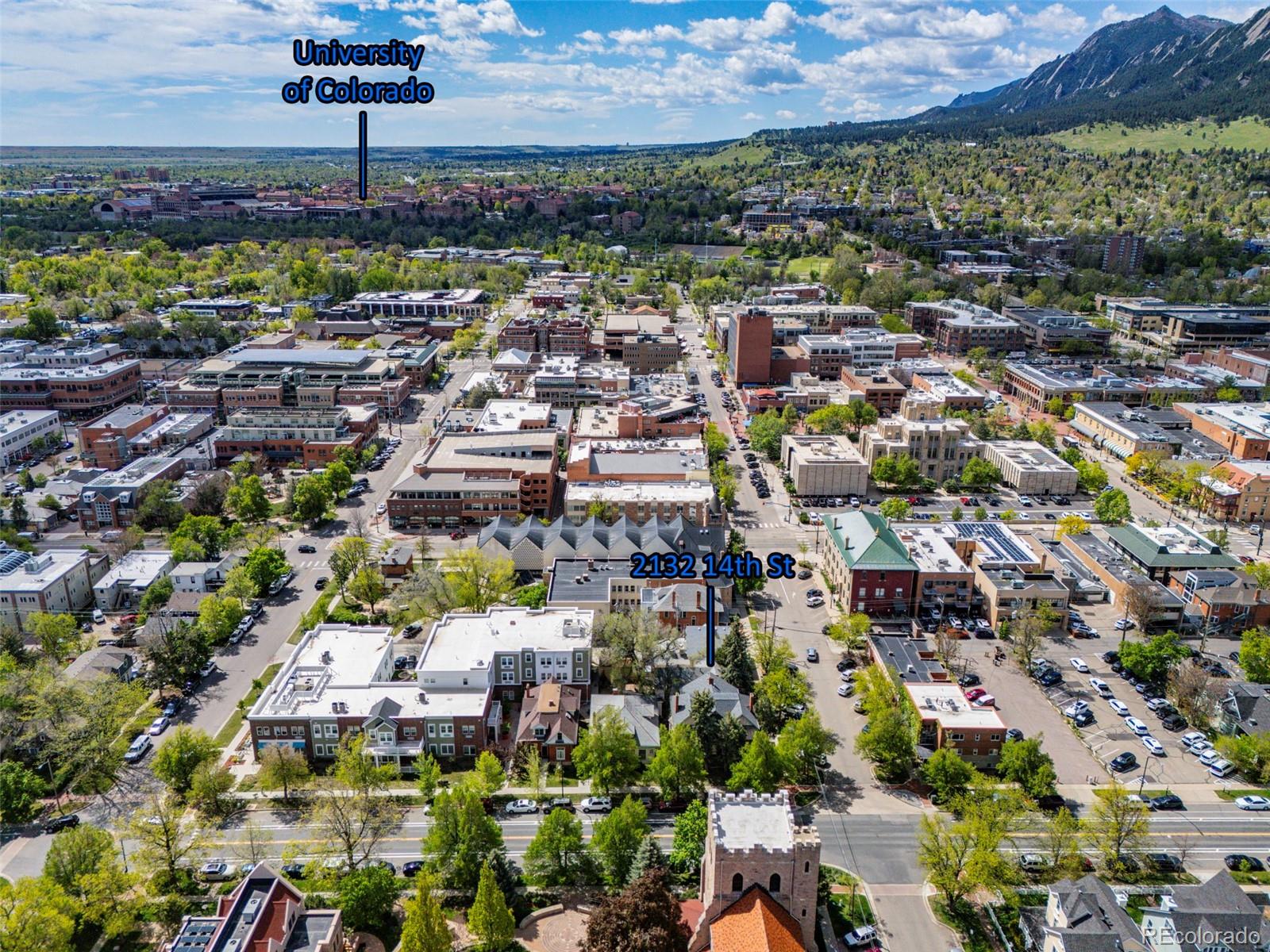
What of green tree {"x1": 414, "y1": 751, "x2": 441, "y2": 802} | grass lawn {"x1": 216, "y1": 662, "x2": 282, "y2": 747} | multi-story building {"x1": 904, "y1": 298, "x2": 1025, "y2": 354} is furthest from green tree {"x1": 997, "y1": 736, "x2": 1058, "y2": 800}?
multi-story building {"x1": 904, "y1": 298, "x2": 1025, "y2": 354}

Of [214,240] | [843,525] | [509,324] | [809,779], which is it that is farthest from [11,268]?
[809,779]

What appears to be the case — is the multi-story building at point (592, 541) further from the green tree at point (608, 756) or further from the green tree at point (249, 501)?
the green tree at point (249, 501)

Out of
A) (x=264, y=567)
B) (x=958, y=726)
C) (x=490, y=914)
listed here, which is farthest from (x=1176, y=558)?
(x=264, y=567)

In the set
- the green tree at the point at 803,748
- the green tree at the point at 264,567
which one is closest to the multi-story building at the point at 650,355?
the green tree at the point at 264,567

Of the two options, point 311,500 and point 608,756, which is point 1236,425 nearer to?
point 608,756

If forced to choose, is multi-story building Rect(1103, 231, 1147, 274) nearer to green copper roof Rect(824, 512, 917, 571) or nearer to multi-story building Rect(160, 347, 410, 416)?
green copper roof Rect(824, 512, 917, 571)
